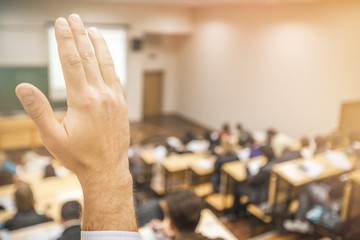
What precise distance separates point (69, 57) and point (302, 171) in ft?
13.1

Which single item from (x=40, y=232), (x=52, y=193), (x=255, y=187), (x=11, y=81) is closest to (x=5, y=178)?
(x=52, y=193)

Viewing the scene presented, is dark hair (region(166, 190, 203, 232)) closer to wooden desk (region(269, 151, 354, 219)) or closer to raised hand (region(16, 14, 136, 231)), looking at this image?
raised hand (region(16, 14, 136, 231))

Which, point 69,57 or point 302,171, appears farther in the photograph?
point 302,171

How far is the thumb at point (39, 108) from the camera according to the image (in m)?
0.69

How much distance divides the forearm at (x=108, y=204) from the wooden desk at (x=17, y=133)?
737 centimetres

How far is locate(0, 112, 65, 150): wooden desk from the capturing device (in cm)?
782

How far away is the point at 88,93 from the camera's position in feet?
2.48

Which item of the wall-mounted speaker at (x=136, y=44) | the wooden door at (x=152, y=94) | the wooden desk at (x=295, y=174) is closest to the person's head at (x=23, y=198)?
the wooden desk at (x=295, y=174)

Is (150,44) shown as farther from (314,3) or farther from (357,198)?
(357,198)

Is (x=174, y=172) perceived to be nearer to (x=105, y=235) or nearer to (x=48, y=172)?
(x=48, y=172)

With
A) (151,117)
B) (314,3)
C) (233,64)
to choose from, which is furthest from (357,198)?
(151,117)

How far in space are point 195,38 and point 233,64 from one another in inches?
74.5

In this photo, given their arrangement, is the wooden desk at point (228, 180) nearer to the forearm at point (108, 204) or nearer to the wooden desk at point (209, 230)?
the wooden desk at point (209, 230)

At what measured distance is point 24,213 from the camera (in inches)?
131
